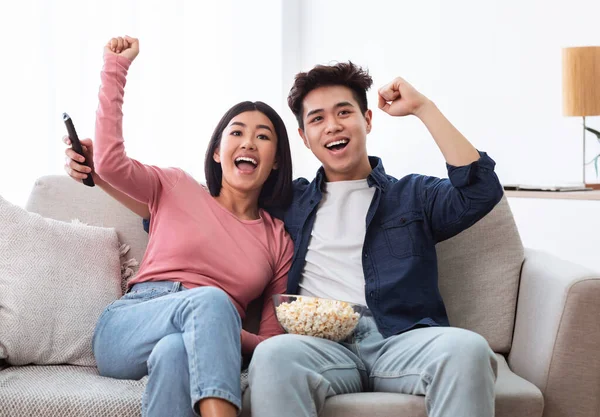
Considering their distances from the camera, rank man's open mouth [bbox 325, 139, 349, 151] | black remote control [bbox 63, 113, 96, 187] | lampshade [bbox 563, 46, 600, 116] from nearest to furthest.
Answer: black remote control [bbox 63, 113, 96, 187]
man's open mouth [bbox 325, 139, 349, 151]
lampshade [bbox 563, 46, 600, 116]

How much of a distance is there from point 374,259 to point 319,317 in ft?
0.98

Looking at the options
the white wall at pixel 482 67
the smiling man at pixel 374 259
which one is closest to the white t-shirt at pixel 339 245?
the smiling man at pixel 374 259

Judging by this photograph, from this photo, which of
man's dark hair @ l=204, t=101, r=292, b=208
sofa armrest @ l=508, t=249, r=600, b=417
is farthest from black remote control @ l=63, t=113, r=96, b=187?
sofa armrest @ l=508, t=249, r=600, b=417

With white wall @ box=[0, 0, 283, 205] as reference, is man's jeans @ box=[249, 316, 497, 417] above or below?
below

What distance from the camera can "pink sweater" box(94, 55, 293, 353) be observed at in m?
1.89

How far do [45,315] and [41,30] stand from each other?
207 cm

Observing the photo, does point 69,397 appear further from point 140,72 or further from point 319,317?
point 140,72

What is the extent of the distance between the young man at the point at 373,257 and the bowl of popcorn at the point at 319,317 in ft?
0.09

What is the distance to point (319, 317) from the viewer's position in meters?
1.70

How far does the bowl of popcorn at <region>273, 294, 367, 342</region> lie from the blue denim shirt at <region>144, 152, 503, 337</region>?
159mm

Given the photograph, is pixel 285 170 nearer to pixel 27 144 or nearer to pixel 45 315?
pixel 45 315

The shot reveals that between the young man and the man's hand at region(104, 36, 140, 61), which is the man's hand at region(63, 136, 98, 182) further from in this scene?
the man's hand at region(104, 36, 140, 61)

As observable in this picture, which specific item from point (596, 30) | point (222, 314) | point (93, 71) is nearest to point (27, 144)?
point (93, 71)

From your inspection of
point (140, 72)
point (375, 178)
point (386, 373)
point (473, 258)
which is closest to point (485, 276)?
point (473, 258)
